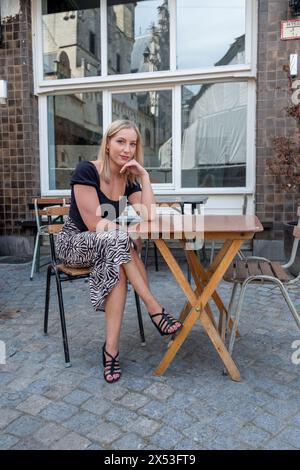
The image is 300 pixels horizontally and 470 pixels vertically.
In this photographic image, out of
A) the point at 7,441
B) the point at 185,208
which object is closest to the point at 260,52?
the point at 185,208

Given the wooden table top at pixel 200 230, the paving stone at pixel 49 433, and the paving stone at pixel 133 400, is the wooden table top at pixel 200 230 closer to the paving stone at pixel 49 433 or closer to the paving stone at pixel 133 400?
the paving stone at pixel 133 400

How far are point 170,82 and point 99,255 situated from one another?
3935 mm

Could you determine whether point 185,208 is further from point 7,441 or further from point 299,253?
point 7,441

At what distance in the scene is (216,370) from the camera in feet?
7.89

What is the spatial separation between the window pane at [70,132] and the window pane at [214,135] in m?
1.28

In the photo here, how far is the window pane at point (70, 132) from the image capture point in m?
6.05

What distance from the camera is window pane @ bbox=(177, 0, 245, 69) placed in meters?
5.43

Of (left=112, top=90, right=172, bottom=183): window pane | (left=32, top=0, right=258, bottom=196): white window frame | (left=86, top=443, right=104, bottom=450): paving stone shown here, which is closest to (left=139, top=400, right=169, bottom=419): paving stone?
(left=86, top=443, right=104, bottom=450): paving stone

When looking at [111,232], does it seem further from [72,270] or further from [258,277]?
[258,277]

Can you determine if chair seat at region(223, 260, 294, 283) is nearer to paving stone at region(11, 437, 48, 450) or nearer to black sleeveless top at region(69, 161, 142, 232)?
black sleeveless top at region(69, 161, 142, 232)

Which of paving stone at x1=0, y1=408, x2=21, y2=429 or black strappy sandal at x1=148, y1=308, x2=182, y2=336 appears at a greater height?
black strappy sandal at x1=148, y1=308, x2=182, y2=336

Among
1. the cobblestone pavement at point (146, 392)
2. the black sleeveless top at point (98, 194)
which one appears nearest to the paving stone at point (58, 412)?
the cobblestone pavement at point (146, 392)

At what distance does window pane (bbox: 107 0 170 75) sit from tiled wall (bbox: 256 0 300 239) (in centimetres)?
130

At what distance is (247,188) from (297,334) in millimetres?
2896
